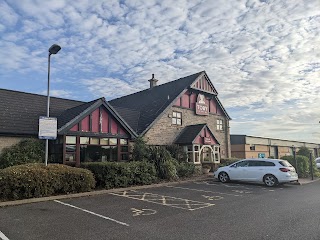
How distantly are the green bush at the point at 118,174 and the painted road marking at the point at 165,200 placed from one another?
124 cm

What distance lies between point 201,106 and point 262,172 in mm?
11690

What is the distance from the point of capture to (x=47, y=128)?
499 inches

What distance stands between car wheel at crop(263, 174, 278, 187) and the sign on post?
1190 cm

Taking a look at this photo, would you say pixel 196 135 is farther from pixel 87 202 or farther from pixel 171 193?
pixel 87 202

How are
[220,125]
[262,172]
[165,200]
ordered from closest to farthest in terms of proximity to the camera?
[165,200], [262,172], [220,125]

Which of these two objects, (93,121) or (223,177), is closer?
(93,121)

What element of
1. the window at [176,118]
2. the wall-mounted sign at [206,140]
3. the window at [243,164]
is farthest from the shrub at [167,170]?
the window at [176,118]

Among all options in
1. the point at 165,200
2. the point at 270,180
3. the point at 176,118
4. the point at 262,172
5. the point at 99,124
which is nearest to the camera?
the point at 165,200

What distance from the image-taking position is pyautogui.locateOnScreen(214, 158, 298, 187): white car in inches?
618

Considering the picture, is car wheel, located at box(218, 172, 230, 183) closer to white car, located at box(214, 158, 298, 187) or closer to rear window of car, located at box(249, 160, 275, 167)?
white car, located at box(214, 158, 298, 187)

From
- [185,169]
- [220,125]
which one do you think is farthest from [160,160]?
[220,125]

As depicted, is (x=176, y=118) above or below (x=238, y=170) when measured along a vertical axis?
above

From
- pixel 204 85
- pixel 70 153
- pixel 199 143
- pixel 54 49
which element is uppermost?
pixel 204 85

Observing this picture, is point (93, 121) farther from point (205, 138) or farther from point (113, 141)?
point (205, 138)
